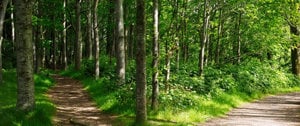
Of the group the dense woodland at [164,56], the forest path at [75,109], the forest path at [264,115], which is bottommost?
the forest path at [264,115]

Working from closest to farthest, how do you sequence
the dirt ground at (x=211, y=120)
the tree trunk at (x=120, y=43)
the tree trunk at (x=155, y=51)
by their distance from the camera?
the tree trunk at (x=155, y=51), the dirt ground at (x=211, y=120), the tree trunk at (x=120, y=43)

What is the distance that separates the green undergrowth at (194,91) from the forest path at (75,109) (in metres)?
0.43

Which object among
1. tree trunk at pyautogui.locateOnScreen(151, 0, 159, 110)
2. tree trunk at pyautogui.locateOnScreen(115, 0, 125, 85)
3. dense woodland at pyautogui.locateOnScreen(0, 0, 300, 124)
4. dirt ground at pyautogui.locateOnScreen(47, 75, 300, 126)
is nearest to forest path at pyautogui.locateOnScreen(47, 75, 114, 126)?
dirt ground at pyautogui.locateOnScreen(47, 75, 300, 126)

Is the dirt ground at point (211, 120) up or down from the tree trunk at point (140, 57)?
down

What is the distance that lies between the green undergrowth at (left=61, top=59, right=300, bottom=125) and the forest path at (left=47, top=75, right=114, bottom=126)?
43cm

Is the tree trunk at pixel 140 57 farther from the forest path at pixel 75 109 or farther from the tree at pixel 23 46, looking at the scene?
the tree at pixel 23 46

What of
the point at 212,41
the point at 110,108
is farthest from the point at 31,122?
the point at 212,41

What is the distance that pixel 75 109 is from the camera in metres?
15.8

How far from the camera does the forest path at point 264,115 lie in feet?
49.1

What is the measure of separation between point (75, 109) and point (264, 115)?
799 centimetres

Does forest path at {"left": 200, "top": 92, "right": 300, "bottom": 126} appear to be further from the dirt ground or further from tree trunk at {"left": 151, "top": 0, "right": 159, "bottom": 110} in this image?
tree trunk at {"left": 151, "top": 0, "right": 159, "bottom": 110}

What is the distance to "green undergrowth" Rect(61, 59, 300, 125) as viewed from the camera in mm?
14231

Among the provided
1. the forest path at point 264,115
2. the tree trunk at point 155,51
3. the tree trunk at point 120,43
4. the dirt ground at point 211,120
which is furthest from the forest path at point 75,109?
the forest path at point 264,115

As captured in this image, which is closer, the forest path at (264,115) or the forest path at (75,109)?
the forest path at (75,109)
